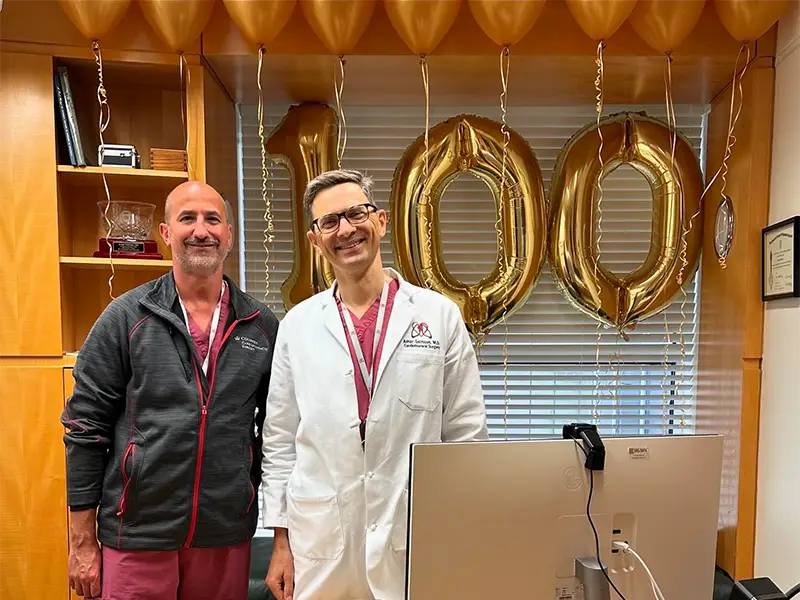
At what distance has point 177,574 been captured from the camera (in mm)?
1295

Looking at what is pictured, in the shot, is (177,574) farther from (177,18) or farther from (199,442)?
(177,18)

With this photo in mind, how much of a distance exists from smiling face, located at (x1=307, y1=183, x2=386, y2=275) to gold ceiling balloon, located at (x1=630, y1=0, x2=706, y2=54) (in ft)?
3.48

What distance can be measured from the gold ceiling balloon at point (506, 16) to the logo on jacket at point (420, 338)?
0.95m

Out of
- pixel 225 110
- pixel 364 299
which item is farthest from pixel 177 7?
pixel 364 299

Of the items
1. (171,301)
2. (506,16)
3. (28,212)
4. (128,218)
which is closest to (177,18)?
(128,218)

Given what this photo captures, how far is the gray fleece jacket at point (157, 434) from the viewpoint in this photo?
4.14 feet

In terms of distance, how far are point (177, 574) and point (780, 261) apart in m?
1.97

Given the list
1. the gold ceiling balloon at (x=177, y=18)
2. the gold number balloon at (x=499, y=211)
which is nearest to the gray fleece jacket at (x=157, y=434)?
the gold number balloon at (x=499, y=211)

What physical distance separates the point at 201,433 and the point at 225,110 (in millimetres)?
1243

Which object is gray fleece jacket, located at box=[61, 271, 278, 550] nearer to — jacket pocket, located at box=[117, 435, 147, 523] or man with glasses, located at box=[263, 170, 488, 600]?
jacket pocket, located at box=[117, 435, 147, 523]

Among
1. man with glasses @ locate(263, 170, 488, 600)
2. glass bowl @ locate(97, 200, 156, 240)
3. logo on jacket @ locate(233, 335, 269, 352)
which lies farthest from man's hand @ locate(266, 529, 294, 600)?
glass bowl @ locate(97, 200, 156, 240)

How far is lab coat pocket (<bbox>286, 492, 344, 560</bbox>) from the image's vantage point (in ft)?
3.84

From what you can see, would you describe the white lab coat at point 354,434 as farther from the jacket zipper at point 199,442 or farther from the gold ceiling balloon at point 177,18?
the gold ceiling balloon at point 177,18

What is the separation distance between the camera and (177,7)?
1.49 metres
